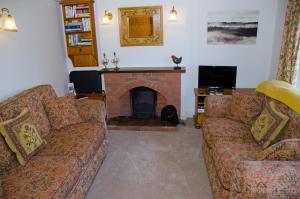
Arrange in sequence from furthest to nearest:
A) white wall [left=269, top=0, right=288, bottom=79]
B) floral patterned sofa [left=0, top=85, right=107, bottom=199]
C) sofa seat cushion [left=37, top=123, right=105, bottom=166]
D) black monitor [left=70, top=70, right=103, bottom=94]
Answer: black monitor [left=70, top=70, right=103, bottom=94] → white wall [left=269, top=0, right=288, bottom=79] → sofa seat cushion [left=37, top=123, right=105, bottom=166] → floral patterned sofa [left=0, top=85, right=107, bottom=199]

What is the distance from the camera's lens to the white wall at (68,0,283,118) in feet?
12.1

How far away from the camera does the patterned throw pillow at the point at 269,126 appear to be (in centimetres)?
200

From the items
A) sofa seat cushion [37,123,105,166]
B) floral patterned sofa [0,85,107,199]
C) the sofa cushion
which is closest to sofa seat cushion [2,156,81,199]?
floral patterned sofa [0,85,107,199]

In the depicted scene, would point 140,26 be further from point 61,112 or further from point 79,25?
point 61,112

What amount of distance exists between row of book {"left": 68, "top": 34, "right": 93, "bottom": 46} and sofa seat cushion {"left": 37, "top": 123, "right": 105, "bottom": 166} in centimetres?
182

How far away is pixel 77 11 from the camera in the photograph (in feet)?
12.6

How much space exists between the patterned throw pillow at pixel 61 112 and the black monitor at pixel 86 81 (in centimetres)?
131

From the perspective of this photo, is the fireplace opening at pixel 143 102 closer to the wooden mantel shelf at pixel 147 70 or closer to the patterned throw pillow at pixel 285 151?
the wooden mantel shelf at pixel 147 70

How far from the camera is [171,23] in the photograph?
3.80 metres

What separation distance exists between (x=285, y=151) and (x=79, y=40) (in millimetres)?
3605

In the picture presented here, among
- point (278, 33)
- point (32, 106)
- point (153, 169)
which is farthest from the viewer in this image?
point (278, 33)

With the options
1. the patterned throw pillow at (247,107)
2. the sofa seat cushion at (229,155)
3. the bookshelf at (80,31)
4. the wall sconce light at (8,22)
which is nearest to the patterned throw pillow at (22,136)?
the wall sconce light at (8,22)

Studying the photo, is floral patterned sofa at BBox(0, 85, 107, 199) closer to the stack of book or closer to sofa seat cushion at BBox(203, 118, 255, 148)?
sofa seat cushion at BBox(203, 118, 255, 148)

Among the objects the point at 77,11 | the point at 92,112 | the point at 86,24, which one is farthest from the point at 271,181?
the point at 77,11
